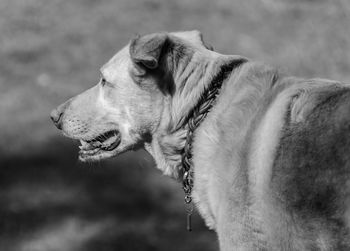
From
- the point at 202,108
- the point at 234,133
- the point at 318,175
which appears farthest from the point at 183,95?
the point at 318,175

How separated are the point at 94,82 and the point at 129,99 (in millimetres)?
3766

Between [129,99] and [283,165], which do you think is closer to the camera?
[283,165]

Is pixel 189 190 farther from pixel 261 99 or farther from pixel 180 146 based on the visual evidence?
pixel 261 99

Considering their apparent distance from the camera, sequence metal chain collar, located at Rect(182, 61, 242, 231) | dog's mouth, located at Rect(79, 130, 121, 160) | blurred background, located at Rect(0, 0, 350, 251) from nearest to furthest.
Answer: metal chain collar, located at Rect(182, 61, 242, 231) < dog's mouth, located at Rect(79, 130, 121, 160) < blurred background, located at Rect(0, 0, 350, 251)

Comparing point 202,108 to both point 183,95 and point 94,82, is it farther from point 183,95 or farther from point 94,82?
point 94,82

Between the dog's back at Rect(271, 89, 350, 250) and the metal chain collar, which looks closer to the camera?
the dog's back at Rect(271, 89, 350, 250)

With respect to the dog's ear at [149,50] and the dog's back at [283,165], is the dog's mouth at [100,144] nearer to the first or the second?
the dog's ear at [149,50]

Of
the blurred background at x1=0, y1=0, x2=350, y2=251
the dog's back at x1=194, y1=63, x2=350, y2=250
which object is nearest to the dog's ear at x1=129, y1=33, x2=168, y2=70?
the dog's back at x1=194, y1=63, x2=350, y2=250

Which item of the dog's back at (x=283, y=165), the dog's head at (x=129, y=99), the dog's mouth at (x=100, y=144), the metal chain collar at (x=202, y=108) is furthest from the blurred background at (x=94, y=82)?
the dog's mouth at (x=100, y=144)

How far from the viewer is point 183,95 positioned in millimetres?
4109

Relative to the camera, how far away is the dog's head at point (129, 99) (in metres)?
4.14

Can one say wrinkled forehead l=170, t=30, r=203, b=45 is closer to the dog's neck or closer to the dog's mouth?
the dog's neck

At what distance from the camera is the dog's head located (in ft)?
13.6

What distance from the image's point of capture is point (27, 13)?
9367 millimetres
